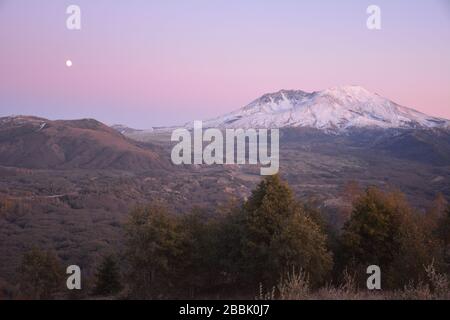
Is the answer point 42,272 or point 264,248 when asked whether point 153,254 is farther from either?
point 42,272

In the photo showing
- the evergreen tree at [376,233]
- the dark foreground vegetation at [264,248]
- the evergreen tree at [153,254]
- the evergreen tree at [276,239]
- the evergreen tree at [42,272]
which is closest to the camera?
the evergreen tree at [276,239]

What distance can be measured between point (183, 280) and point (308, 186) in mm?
116193

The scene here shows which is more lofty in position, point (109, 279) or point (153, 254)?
point (153, 254)

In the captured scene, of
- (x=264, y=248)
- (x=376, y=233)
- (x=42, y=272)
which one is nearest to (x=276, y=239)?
(x=264, y=248)

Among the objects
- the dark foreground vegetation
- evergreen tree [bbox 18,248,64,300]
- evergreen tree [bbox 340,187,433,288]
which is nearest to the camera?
the dark foreground vegetation

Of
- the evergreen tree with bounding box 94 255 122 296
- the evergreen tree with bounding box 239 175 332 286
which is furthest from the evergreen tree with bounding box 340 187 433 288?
the evergreen tree with bounding box 94 255 122 296

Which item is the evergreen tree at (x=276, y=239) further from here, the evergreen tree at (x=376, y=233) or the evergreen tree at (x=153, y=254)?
the evergreen tree at (x=153, y=254)

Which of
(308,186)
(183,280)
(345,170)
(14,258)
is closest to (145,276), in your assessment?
(183,280)

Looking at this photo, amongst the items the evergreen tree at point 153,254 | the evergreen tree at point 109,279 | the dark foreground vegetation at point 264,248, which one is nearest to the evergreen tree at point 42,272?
the evergreen tree at point 109,279

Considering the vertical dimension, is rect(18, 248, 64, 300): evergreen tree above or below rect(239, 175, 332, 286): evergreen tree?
below

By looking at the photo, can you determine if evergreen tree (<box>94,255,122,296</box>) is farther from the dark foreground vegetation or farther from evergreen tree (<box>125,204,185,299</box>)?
evergreen tree (<box>125,204,185,299</box>)

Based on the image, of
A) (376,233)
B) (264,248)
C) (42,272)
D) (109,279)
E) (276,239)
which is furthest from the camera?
(42,272)

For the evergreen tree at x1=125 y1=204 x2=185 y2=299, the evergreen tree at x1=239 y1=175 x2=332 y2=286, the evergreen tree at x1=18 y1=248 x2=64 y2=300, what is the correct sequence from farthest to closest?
the evergreen tree at x1=18 y1=248 x2=64 y2=300 < the evergreen tree at x1=125 y1=204 x2=185 y2=299 < the evergreen tree at x1=239 y1=175 x2=332 y2=286
